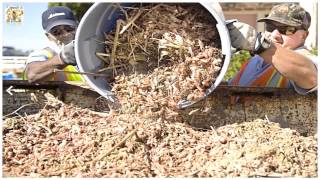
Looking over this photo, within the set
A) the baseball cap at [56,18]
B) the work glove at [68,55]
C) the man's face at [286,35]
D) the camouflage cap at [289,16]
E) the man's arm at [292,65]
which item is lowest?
the man's arm at [292,65]

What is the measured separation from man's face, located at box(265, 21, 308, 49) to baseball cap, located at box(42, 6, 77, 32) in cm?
151

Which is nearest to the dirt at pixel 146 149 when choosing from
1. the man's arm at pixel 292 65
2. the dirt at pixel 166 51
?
the dirt at pixel 166 51

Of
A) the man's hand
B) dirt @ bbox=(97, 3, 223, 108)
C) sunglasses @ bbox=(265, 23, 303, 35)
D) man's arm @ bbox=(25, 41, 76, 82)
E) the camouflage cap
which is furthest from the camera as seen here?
sunglasses @ bbox=(265, 23, 303, 35)

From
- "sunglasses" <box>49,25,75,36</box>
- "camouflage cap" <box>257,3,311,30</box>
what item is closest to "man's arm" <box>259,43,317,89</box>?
"camouflage cap" <box>257,3,311,30</box>

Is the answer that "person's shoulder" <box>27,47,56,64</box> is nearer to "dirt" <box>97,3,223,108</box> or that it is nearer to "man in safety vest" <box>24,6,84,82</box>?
"man in safety vest" <box>24,6,84,82</box>

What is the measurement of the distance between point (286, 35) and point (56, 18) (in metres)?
1.76

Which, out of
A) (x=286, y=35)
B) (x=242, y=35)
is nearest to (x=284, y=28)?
(x=286, y=35)

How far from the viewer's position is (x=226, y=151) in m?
3.06

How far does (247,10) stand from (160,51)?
42.7 feet

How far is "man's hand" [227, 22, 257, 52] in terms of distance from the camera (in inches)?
136

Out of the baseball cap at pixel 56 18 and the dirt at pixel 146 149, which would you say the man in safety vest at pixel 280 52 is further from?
the baseball cap at pixel 56 18

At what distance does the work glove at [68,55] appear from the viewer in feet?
12.3

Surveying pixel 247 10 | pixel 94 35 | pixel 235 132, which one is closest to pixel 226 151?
pixel 235 132

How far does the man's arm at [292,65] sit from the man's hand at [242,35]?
170mm
